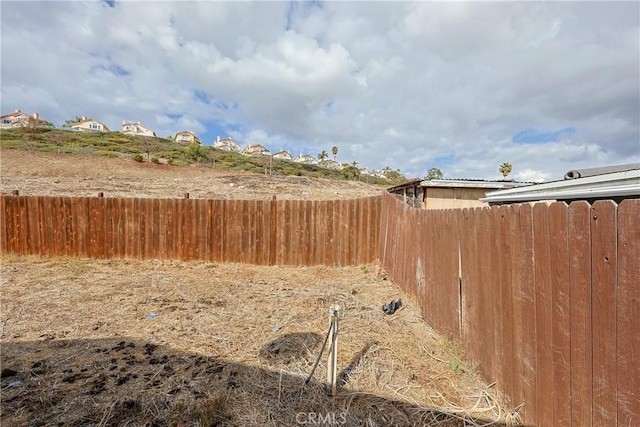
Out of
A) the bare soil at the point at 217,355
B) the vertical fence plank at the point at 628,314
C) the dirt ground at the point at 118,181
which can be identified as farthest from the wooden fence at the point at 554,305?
the dirt ground at the point at 118,181

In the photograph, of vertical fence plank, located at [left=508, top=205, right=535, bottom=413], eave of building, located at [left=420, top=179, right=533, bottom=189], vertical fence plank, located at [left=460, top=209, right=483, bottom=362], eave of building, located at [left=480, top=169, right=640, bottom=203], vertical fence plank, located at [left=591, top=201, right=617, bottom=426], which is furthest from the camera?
eave of building, located at [left=420, top=179, right=533, bottom=189]

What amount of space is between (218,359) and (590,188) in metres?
3.81

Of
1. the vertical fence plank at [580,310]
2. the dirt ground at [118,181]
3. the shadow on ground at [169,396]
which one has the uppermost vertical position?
the dirt ground at [118,181]

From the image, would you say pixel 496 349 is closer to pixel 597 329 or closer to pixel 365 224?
pixel 597 329

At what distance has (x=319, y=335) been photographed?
3.44 m

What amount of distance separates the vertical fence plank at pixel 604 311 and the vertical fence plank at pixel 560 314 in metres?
0.16

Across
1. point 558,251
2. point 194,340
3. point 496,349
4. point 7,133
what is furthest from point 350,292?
point 7,133

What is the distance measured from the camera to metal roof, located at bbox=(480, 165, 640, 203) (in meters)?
2.34

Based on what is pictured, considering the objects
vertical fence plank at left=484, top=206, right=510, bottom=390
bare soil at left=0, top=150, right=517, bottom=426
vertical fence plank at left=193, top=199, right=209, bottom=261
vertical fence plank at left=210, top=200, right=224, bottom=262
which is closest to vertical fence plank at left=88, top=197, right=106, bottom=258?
bare soil at left=0, top=150, right=517, bottom=426

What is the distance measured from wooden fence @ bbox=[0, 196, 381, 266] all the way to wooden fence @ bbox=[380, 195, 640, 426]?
407 cm

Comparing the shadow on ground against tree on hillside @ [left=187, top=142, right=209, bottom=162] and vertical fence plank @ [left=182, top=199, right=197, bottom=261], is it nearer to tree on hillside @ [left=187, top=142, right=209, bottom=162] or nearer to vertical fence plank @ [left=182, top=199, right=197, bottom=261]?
vertical fence plank @ [left=182, top=199, right=197, bottom=261]

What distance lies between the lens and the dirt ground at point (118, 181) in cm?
1169

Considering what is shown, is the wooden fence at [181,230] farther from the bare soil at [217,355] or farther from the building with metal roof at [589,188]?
the building with metal roof at [589,188]

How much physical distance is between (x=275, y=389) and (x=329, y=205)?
15.1ft
